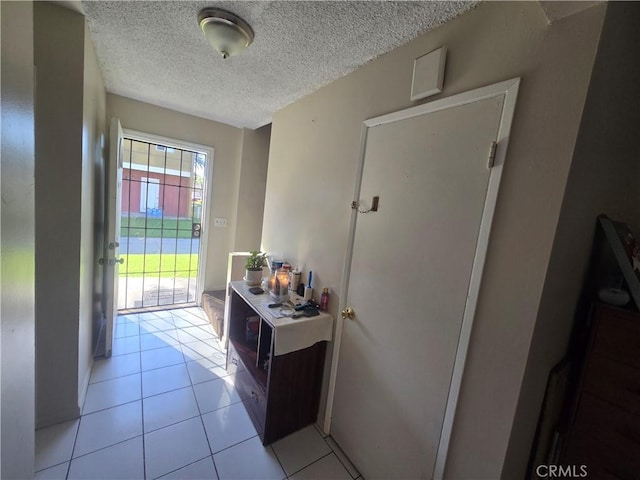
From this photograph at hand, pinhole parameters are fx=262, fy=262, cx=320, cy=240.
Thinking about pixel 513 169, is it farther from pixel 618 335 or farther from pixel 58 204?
Answer: pixel 58 204

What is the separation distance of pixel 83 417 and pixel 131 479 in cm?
63

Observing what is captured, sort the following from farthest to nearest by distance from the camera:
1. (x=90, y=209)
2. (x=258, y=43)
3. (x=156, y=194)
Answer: (x=156, y=194)
(x=90, y=209)
(x=258, y=43)

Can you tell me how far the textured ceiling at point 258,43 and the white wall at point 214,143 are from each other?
0.38 meters

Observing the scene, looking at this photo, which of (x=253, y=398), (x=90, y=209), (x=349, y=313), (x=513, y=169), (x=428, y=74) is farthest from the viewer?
(x=90, y=209)

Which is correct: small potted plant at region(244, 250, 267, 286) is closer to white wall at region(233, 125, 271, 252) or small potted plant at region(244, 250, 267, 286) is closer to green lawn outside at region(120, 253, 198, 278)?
white wall at region(233, 125, 271, 252)

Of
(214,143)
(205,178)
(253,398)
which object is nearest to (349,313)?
(253,398)

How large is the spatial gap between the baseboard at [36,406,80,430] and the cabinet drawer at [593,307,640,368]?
2733 mm

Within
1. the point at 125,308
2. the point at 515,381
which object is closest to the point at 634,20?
the point at 515,381

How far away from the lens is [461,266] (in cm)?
104

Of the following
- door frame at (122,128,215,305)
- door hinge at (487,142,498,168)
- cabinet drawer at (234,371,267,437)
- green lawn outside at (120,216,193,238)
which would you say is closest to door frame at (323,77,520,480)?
door hinge at (487,142,498,168)

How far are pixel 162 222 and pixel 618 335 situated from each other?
380cm

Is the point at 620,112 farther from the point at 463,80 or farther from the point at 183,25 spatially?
the point at 183,25

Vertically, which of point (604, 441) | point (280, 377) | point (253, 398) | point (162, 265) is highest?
point (604, 441)

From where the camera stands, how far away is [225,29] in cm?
128
